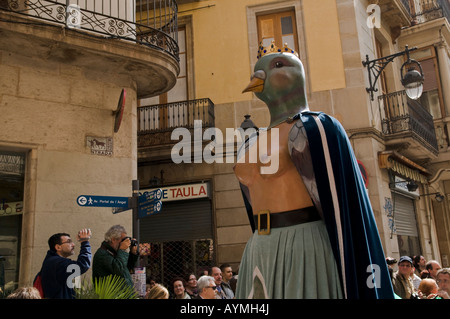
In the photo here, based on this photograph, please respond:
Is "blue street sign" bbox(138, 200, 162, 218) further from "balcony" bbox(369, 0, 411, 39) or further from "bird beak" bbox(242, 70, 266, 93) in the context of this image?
"balcony" bbox(369, 0, 411, 39)

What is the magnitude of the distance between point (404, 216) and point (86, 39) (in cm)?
1061

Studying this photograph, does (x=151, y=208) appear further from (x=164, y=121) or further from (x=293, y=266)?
(x=164, y=121)

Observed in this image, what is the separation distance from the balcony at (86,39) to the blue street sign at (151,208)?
239 cm

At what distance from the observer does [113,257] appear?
4.83 metres

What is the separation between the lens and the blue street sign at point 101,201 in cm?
604

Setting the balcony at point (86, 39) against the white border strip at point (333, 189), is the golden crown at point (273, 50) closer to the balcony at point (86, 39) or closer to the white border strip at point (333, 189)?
the white border strip at point (333, 189)

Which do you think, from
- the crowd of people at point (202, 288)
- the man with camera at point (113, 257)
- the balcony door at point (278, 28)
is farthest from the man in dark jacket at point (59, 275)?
the balcony door at point (278, 28)

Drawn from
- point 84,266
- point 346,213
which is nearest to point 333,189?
point 346,213

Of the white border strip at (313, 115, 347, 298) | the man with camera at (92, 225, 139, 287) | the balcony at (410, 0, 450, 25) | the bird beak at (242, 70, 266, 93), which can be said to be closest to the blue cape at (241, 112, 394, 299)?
the white border strip at (313, 115, 347, 298)

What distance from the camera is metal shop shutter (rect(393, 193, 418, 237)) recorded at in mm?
13367

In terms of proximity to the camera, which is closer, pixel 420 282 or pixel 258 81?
pixel 258 81

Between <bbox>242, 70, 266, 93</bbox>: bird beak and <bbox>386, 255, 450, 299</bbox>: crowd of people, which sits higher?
<bbox>242, 70, 266, 93</bbox>: bird beak

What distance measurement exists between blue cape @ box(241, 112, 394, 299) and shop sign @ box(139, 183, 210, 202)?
10.1 m

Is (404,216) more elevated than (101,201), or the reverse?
(404,216)
